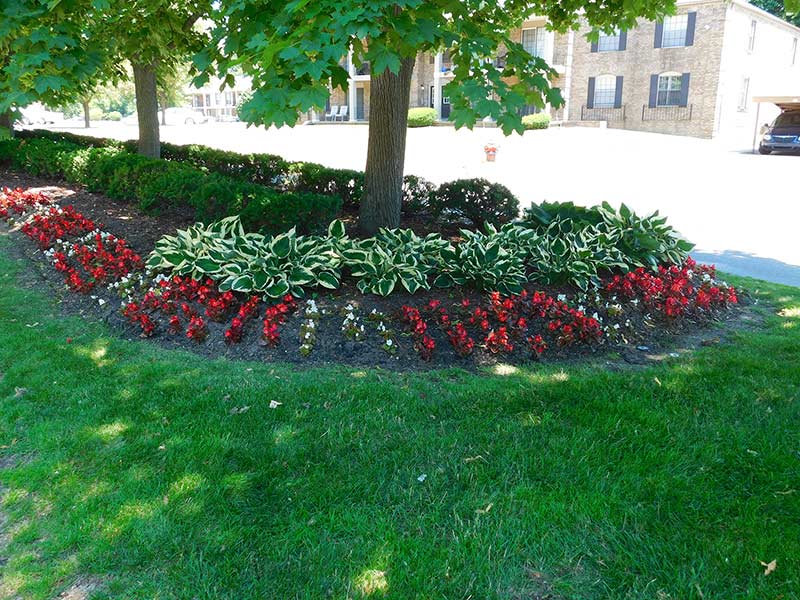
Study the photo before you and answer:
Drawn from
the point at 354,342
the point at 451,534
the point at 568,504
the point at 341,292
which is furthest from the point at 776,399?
the point at 341,292

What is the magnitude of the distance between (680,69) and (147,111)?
92.1 ft

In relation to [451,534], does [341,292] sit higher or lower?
higher

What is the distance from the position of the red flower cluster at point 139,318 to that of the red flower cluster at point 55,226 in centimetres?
268

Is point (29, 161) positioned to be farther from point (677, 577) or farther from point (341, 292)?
point (677, 577)

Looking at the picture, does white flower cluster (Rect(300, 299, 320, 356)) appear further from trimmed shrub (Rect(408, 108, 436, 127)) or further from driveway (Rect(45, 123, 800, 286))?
trimmed shrub (Rect(408, 108, 436, 127))

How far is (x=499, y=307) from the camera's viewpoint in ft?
17.4

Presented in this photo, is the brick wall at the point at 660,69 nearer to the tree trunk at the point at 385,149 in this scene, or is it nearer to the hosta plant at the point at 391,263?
the tree trunk at the point at 385,149

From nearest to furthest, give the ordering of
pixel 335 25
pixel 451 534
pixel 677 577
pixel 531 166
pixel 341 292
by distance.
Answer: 1. pixel 677 577
2. pixel 451 534
3. pixel 335 25
4. pixel 341 292
5. pixel 531 166

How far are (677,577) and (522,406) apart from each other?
60.8 inches

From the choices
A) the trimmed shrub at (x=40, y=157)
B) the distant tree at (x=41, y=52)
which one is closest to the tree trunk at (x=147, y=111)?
the trimmed shrub at (x=40, y=157)

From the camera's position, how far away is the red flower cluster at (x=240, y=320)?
509 cm

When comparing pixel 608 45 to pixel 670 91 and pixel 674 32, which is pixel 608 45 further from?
pixel 670 91


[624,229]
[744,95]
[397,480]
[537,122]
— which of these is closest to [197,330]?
[397,480]

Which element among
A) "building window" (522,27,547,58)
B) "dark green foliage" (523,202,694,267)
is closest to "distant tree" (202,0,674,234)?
"dark green foliage" (523,202,694,267)
